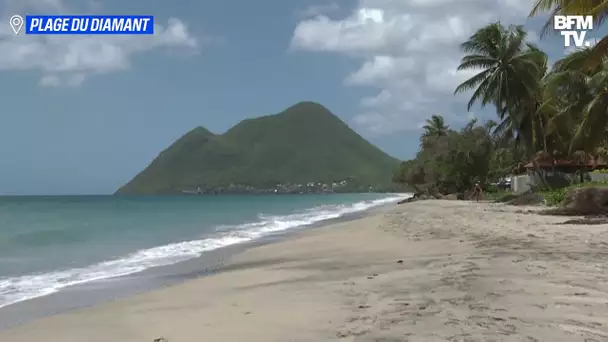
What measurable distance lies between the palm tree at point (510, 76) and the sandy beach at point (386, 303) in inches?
911

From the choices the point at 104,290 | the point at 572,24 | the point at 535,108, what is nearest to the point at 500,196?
the point at 535,108

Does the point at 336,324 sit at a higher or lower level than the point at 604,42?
lower

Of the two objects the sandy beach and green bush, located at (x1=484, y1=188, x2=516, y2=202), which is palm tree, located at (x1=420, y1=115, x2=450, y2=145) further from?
the sandy beach

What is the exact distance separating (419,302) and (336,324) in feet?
3.40

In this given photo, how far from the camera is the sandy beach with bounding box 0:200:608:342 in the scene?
448 centimetres

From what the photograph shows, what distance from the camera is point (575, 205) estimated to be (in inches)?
661

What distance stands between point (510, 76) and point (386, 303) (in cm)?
2931

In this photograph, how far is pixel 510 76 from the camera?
105ft

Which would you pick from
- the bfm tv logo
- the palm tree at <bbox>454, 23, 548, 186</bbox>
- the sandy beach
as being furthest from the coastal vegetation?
the sandy beach

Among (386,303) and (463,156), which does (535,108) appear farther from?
(386,303)

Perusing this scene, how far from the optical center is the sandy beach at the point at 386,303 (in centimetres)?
448

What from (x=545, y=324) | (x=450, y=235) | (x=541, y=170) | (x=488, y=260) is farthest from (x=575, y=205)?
(x=541, y=170)

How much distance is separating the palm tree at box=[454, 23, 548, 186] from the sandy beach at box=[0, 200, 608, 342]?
23140 mm

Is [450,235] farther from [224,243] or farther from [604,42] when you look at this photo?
[224,243]
